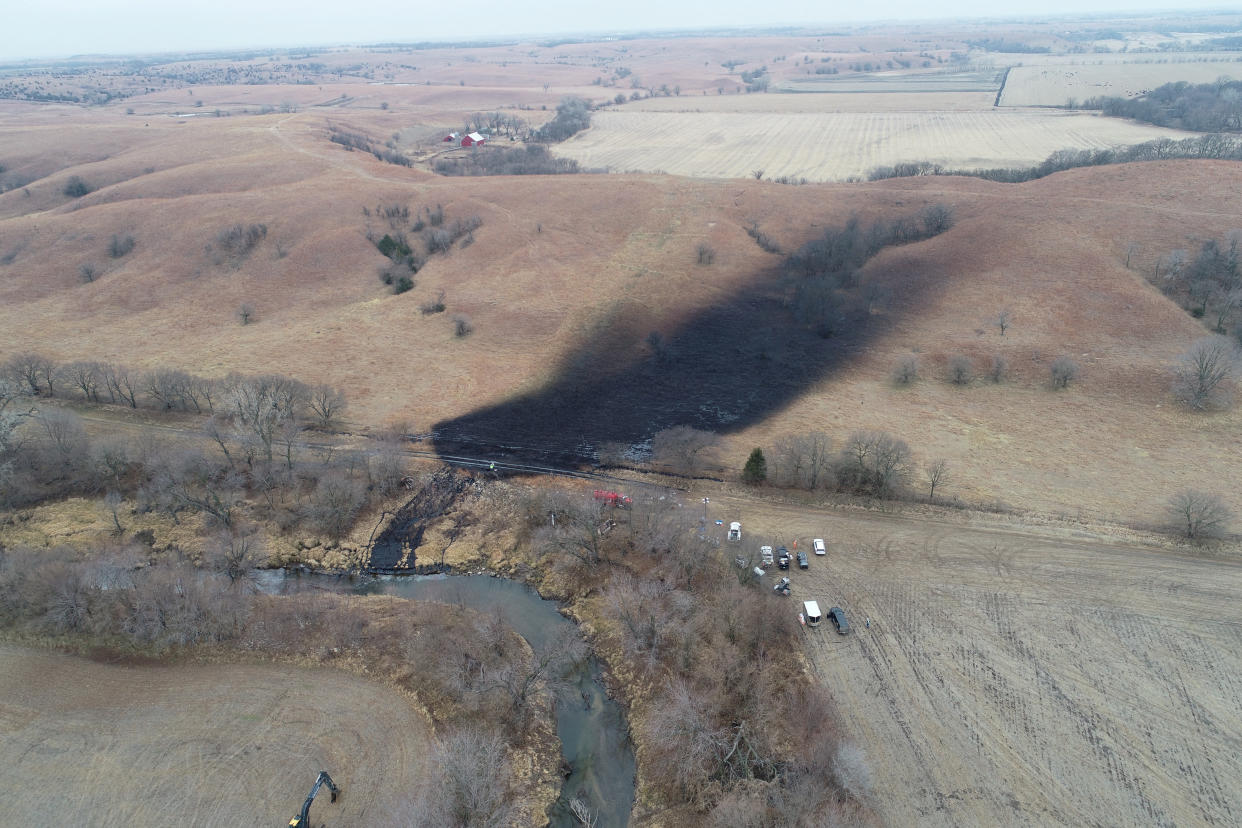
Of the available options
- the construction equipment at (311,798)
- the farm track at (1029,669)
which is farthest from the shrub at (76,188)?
the farm track at (1029,669)

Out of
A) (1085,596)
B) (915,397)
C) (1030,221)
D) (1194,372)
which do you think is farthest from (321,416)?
(1030,221)

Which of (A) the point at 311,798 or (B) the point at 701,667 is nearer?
(A) the point at 311,798

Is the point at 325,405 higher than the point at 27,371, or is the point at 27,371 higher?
the point at 27,371

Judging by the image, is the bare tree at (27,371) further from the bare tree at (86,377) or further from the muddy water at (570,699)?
the muddy water at (570,699)

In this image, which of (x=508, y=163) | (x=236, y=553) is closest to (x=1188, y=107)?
(x=508, y=163)

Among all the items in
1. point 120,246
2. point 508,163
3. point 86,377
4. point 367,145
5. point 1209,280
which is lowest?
point 86,377

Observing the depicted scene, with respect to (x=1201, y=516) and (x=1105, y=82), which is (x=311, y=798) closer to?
(x=1201, y=516)
